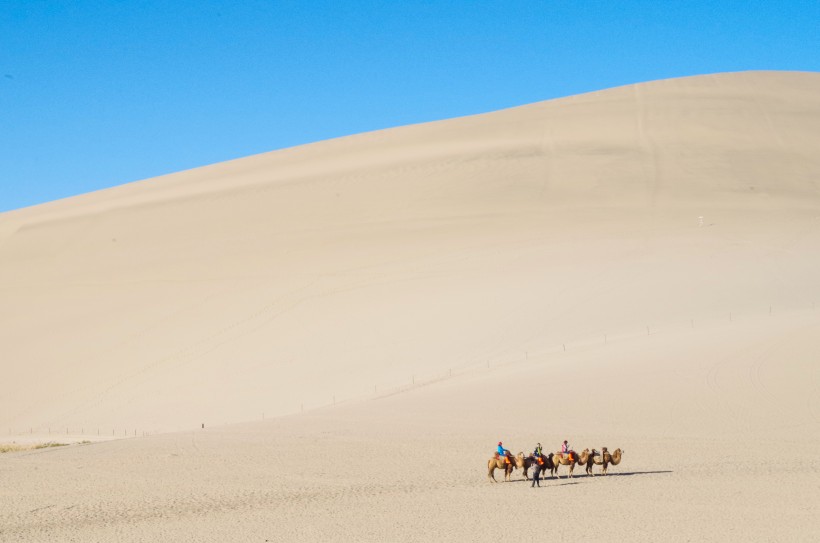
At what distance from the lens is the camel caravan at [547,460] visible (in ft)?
47.5

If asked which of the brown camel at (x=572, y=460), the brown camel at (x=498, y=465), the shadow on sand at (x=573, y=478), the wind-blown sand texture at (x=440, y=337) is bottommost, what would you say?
the shadow on sand at (x=573, y=478)

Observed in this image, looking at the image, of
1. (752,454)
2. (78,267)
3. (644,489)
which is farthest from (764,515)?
(78,267)

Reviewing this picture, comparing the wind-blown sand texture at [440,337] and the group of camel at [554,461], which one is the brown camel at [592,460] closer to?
the group of camel at [554,461]

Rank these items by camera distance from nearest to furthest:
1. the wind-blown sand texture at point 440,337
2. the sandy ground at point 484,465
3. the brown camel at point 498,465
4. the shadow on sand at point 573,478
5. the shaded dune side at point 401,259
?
the sandy ground at point 484,465
the wind-blown sand texture at point 440,337
the brown camel at point 498,465
the shadow on sand at point 573,478
the shaded dune side at point 401,259

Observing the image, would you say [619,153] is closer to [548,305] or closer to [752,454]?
[548,305]

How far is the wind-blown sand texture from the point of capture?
1341 centimetres

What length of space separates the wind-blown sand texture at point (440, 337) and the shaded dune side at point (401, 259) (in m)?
0.16

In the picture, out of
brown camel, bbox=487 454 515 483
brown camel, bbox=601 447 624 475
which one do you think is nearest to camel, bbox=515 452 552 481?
brown camel, bbox=487 454 515 483

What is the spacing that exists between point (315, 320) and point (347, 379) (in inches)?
211

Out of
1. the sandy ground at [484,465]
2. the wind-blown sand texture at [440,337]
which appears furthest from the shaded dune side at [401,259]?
the sandy ground at [484,465]

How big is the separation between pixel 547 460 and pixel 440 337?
13374 mm

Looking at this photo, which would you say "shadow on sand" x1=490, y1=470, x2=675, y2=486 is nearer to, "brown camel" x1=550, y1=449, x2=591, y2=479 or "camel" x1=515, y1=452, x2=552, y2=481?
"brown camel" x1=550, y1=449, x2=591, y2=479

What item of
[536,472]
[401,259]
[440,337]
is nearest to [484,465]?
[536,472]

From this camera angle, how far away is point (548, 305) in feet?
96.9
